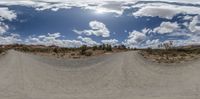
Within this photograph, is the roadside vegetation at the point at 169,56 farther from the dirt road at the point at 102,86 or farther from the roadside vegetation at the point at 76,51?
the dirt road at the point at 102,86

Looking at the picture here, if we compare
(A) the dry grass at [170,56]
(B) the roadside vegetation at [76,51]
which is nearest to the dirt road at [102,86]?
(A) the dry grass at [170,56]

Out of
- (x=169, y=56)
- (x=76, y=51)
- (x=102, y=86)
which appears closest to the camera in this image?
(x=102, y=86)

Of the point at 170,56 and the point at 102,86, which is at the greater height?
the point at 102,86

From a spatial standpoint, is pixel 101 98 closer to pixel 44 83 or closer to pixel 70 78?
pixel 44 83

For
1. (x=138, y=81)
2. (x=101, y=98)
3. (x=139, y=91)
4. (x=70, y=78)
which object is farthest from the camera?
(x=70, y=78)

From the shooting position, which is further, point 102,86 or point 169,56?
point 169,56

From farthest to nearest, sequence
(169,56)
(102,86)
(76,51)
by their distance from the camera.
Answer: (76,51) → (169,56) → (102,86)

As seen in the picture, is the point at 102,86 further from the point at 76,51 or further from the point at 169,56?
the point at 76,51

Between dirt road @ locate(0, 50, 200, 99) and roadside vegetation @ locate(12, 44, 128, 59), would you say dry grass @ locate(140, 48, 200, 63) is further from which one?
dirt road @ locate(0, 50, 200, 99)

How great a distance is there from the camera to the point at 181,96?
1472 centimetres

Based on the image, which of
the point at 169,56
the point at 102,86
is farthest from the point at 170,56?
the point at 102,86

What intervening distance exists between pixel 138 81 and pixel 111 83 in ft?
5.14

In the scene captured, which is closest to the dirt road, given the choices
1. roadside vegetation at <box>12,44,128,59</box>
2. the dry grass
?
the dry grass

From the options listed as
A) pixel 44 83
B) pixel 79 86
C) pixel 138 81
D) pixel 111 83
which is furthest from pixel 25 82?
pixel 138 81
